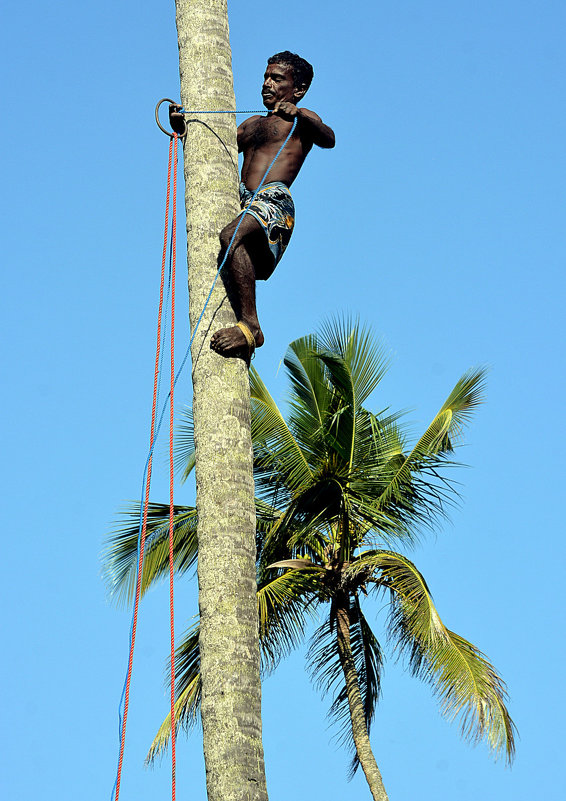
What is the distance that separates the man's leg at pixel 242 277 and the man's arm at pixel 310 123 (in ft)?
2.89

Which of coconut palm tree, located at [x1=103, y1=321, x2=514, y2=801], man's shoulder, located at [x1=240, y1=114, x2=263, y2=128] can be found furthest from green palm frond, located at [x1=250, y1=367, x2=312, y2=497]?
man's shoulder, located at [x1=240, y1=114, x2=263, y2=128]

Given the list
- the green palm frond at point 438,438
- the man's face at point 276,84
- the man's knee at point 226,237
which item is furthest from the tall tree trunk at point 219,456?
the green palm frond at point 438,438

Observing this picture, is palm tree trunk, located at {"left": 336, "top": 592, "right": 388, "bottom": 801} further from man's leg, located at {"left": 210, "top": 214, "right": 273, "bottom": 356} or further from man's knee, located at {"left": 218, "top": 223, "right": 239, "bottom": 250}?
man's knee, located at {"left": 218, "top": 223, "right": 239, "bottom": 250}

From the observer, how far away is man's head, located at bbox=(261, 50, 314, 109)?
5.50 m

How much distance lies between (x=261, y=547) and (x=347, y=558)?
2.98 ft

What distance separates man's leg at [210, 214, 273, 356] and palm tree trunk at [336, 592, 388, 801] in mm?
6026

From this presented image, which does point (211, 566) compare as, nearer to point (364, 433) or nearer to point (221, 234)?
point (221, 234)

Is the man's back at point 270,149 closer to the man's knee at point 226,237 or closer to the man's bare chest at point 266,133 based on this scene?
the man's bare chest at point 266,133

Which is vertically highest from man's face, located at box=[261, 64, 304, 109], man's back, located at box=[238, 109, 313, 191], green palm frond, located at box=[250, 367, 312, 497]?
green palm frond, located at box=[250, 367, 312, 497]

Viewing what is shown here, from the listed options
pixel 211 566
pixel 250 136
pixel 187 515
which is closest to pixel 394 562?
pixel 187 515

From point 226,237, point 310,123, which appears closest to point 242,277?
point 226,237

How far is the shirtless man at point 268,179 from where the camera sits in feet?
15.0

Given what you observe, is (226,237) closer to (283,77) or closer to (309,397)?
(283,77)

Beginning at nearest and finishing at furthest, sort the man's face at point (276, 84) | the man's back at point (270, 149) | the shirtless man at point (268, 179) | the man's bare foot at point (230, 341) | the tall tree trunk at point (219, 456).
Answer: the tall tree trunk at point (219, 456) < the man's bare foot at point (230, 341) < the shirtless man at point (268, 179) < the man's back at point (270, 149) < the man's face at point (276, 84)
